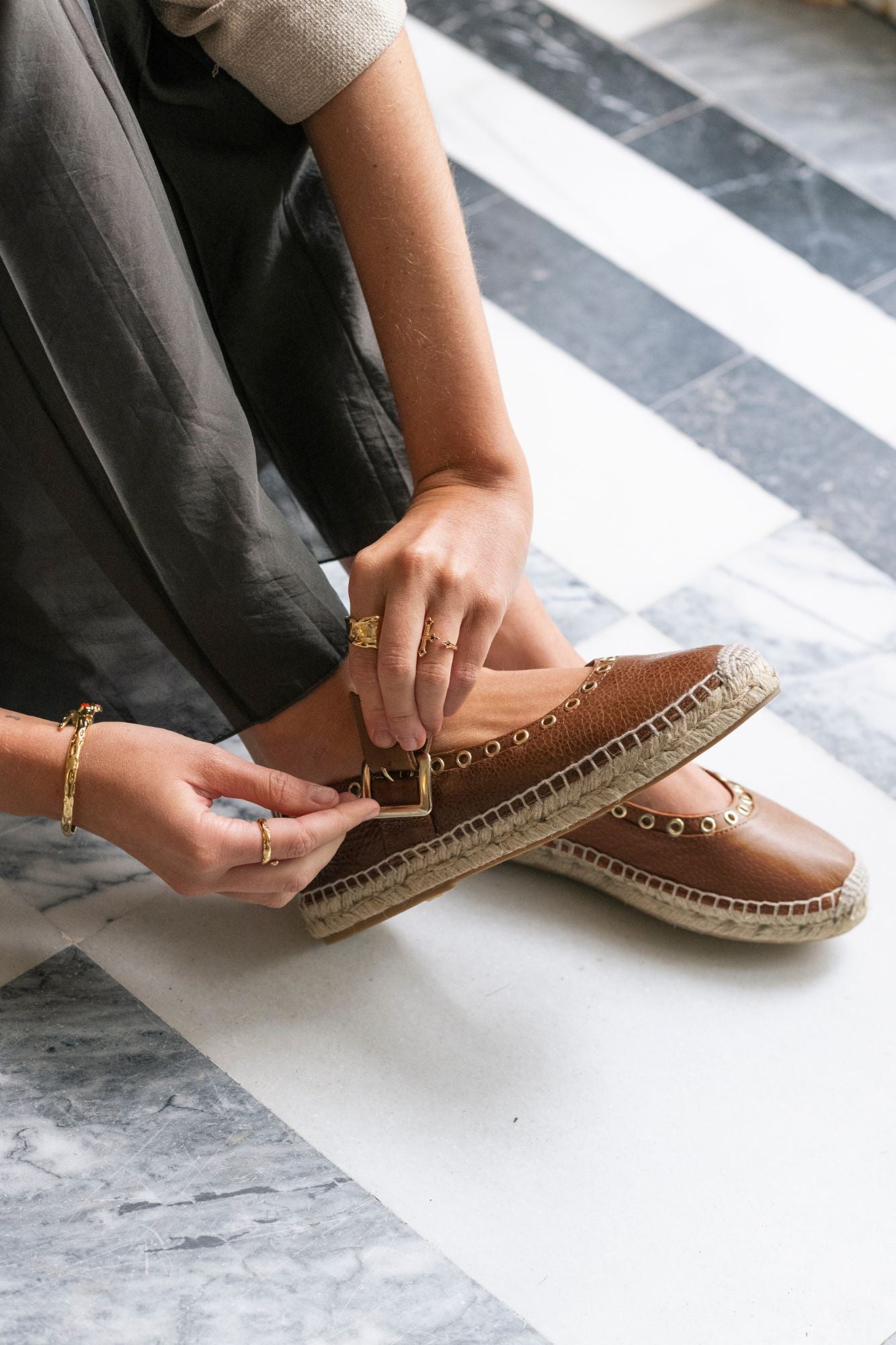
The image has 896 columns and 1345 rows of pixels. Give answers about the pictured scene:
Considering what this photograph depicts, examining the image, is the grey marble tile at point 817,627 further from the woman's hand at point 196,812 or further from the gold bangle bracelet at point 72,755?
the gold bangle bracelet at point 72,755

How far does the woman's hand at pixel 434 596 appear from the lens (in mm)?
776

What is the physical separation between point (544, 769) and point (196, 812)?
23 cm

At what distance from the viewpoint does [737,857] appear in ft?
3.21

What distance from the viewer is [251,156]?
2.88 feet

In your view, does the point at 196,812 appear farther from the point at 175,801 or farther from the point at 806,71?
the point at 806,71

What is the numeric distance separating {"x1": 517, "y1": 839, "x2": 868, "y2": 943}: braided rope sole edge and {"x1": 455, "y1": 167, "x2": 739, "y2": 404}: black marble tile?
26.3 inches

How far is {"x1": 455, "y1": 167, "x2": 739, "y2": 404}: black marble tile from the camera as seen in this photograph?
153 centimetres

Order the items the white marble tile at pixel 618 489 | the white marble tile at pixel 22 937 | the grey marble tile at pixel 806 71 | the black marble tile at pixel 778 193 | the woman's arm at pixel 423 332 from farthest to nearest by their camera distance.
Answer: the grey marble tile at pixel 806 71, the black marble tile at pixel 778 193, the white marble tile at pixel 618 489, the white marble tile at pixel 22 937, the woman's arm at pixel 423 332

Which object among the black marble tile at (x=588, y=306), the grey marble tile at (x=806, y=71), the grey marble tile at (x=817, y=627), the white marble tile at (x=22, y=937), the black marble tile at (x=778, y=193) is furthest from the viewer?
the grey marble tile at (x=806, y=71)

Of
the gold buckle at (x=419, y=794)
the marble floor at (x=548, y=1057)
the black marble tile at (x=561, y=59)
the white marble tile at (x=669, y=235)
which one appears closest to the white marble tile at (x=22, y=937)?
the marble floor at (x=548, y=1057)

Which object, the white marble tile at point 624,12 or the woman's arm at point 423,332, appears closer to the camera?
the woman's arm at point 423,332

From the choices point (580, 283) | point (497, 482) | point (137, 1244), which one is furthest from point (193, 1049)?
point (580, 283)

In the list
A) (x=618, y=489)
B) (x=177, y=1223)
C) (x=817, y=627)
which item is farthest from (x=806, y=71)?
(x=177, y=1223)

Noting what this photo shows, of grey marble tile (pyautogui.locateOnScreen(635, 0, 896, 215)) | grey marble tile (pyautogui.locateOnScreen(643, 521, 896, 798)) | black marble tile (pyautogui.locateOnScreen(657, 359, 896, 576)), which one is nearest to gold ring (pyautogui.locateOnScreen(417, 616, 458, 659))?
grey marble tile (pyautogui.locateOnScreen(643, 521, 896, 798))
